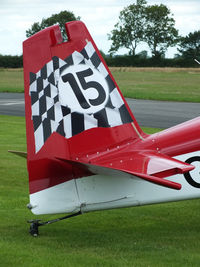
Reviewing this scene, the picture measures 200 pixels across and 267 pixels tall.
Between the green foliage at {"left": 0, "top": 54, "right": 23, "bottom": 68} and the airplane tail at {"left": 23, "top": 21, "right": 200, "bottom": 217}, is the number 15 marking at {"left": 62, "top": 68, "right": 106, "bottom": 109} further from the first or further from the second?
the green foliage at {"left": 0, "top": 54, "right": 23, "bottom": 68}

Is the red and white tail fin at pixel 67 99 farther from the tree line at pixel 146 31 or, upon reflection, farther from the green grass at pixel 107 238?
the tree line at pixel 146 31

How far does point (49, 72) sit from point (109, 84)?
0.69 m

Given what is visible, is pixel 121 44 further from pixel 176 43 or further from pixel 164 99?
pixel 164 99

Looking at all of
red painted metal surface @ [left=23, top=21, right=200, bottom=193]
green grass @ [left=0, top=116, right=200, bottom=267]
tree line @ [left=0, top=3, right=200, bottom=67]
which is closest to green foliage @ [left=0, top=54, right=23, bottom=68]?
tree line @ [left=0, top=3, right=200, bottom=67]

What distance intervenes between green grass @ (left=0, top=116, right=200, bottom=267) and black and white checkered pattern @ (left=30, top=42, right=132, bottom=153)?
120cm

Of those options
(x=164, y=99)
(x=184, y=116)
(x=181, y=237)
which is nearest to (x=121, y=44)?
(x=164, y=99)

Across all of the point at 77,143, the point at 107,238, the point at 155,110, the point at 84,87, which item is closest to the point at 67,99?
the point at 84,87

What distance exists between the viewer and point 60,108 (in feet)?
19.8

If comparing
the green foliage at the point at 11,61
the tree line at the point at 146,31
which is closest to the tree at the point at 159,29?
the tree line at the point at 146,31

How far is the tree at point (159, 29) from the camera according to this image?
98.4m

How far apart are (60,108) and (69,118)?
15 centimetres

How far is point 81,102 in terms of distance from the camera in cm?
605

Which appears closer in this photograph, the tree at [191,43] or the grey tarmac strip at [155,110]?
the grey tarmac strip at [155,110]

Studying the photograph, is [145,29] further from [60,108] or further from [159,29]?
[60,108]
